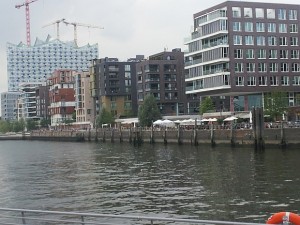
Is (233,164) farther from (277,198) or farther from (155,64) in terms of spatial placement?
(155,64)

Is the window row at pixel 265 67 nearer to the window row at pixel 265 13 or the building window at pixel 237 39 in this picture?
the building window at pixel 237 39

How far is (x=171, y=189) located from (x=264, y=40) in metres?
83.6

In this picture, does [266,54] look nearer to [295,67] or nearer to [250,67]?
[250,67]

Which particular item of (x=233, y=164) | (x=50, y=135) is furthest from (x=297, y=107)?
(x=50, y=135)

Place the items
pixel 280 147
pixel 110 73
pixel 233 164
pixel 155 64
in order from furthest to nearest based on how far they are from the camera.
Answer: pixel 110 73 < pixel 155 64 < pixel 280 147 < pixel 233 164

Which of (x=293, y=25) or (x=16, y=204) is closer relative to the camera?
(x=16, y=204)

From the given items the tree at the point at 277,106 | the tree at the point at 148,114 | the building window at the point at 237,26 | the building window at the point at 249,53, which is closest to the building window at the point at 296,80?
the building window at the point at 249,53

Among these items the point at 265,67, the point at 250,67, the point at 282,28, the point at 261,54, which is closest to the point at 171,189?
the point at 250,67

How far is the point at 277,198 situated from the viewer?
3067 centimetres

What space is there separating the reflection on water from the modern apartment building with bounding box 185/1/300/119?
181 ft

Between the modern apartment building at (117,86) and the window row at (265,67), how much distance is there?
77.3 m

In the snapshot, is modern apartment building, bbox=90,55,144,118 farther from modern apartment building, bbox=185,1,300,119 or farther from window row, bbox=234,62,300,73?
window row, bbox=234,62,300,73

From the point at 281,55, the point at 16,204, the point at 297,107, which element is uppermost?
the point at 281,55

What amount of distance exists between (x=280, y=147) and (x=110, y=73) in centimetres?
11927
